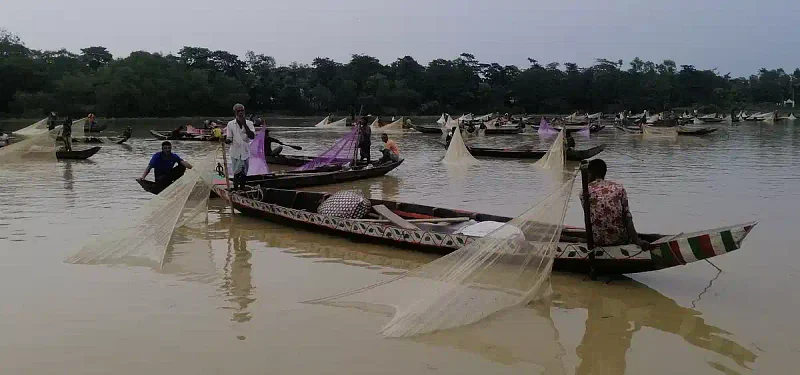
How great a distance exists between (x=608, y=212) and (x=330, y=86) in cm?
6563

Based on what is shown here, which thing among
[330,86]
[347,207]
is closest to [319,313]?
[347,207]

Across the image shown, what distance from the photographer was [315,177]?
39.4 ft

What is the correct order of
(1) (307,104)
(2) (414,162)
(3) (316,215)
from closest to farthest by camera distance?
(3) (316,215) < (2) (414,162) < (1) (307,104)

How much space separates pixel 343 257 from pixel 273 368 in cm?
274

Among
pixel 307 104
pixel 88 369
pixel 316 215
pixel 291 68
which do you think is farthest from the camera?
pixel 291 68

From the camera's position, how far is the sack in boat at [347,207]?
24.7 ft

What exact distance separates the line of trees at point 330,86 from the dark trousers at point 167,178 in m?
46.1

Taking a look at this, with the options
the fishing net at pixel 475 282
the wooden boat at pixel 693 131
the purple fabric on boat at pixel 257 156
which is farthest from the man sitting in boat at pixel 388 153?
the wooden boat at pixel 693 131

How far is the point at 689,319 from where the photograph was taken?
488 centimetres

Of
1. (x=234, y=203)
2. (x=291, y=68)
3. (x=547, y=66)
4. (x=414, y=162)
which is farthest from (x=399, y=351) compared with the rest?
(x=547, y=66)

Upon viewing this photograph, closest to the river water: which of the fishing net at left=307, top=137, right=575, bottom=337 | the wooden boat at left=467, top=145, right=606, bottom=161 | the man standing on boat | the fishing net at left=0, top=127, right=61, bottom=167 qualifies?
the fishing net at left=307, top=137, right=575, bottom=337

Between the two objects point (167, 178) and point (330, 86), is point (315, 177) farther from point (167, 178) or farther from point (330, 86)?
point (330, 86)

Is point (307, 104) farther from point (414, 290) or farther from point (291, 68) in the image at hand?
point (414, 290)

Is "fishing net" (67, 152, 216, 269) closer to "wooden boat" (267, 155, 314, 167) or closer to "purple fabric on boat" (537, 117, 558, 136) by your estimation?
"wooden boat" (267, 155, 314, 167)
